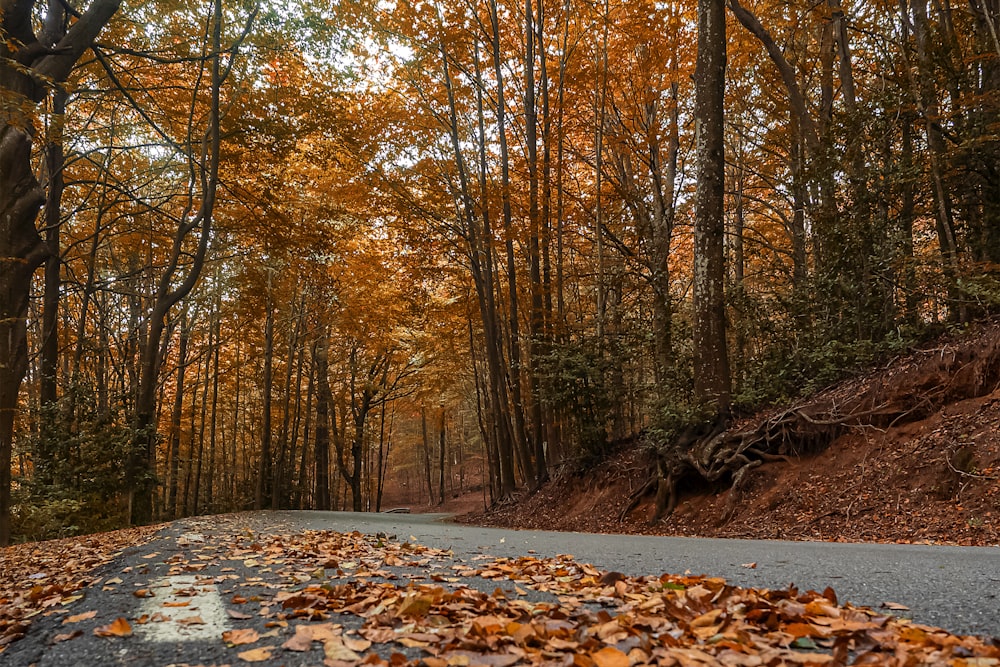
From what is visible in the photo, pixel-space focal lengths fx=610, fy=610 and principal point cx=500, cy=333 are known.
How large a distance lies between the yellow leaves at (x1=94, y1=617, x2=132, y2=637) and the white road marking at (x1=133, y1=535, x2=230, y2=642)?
32 mm

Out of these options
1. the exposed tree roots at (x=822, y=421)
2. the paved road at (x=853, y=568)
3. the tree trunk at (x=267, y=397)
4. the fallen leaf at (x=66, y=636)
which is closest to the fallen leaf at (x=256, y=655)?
the fallen leaf at (x=66, y=636)

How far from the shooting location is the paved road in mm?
2324

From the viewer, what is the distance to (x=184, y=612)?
93.3 inches

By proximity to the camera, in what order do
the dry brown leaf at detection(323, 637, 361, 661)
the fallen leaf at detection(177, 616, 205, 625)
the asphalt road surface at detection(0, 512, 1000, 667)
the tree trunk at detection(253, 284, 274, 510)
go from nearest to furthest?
the dry brown leaf at detection(323, 637, 361, 661), the asphalt road surface at detection(0, 512, 1000, 667), the fallen leaf at detection(177, 616, 205, 625), the tree trunk at detection(253, 284, 274, 510)

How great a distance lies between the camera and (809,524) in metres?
6.79

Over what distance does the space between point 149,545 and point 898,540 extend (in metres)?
6.74

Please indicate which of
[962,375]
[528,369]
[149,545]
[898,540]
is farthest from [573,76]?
[149,545]

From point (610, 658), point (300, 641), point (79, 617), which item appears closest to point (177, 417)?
point (79, 617)

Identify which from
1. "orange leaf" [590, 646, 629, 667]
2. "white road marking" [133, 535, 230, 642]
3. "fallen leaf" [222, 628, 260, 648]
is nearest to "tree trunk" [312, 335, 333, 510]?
"white road marking" [133, 535, 230, 642]

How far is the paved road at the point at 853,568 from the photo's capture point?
2.32 metres

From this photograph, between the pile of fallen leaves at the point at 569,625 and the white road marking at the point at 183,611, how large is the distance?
0.26ft

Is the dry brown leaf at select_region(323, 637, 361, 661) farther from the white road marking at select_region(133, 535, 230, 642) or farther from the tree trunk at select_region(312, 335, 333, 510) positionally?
the tree trunk at select_region(312, 335, 333, 510)

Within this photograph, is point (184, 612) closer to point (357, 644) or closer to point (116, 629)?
point (116, 629)

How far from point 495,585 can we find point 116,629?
157 centimetres
